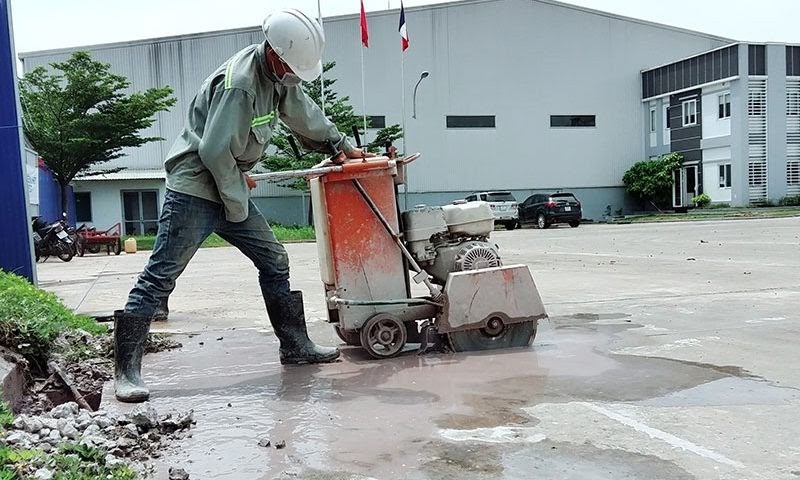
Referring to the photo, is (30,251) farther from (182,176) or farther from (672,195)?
(672,195)

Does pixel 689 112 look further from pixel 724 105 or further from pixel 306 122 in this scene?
pixel 306 122

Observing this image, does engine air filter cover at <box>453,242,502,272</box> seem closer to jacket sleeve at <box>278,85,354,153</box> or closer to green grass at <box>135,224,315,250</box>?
jacket sleeve at <box>278,85,354,153</box>

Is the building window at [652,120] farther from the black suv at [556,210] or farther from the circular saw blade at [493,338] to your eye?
the circular saw blade at [493,338]

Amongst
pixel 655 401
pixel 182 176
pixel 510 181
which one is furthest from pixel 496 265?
pixel 510 181

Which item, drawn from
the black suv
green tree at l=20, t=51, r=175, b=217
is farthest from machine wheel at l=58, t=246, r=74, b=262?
the black suv

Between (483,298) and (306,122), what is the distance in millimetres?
1695

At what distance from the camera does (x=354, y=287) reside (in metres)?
4.89

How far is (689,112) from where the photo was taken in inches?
1487

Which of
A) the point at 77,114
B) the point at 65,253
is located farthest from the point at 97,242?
the point at 77,114

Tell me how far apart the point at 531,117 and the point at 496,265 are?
3495 centimetres

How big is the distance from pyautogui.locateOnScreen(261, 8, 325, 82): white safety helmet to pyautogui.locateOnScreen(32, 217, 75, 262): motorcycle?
648 inches

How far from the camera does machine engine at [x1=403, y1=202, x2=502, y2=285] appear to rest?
507 centimetres

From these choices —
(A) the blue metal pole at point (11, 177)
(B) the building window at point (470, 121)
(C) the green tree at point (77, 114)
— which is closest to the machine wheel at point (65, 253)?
(C) the green tree at point (77, 114)

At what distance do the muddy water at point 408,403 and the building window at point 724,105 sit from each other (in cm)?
3290
